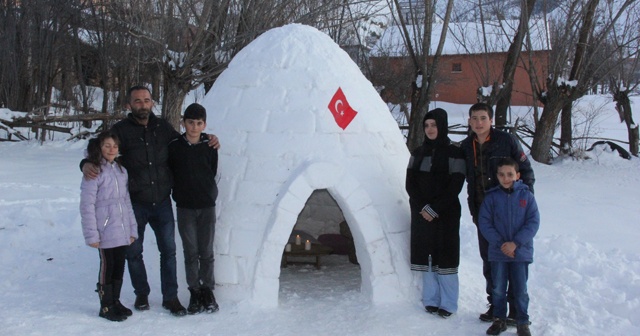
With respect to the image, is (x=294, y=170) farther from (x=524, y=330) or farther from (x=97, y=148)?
(x=524, y=330)

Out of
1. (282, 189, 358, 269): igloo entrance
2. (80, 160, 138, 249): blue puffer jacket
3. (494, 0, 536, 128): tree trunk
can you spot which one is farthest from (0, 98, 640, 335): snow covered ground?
(494, 0, 536, 128): tree trunk

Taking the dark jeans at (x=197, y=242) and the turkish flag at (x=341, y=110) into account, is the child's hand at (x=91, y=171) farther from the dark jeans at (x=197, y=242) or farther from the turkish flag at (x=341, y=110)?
the turkish flag at (x=341, y=110)

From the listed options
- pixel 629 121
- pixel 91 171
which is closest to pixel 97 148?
pixel 91 171

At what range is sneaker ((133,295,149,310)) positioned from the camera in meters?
3.78

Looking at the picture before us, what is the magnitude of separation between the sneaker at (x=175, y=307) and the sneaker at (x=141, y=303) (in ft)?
0.46

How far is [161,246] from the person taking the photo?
12.2ft

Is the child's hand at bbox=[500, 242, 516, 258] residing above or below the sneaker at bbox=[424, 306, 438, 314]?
above

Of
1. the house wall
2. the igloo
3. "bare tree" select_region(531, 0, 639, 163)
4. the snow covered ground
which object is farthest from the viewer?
the house wall

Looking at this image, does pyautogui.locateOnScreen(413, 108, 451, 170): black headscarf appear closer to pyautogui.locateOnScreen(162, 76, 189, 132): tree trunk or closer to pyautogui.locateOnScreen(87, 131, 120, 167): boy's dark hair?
pyautogui.locateOnScreen(87, 131, 120, 167): boy's dark hair

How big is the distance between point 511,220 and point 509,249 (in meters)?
0.18

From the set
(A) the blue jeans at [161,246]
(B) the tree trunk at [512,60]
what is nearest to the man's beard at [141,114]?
(A) the blue jeans at [161,246]

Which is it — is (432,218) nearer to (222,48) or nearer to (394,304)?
(394,304)

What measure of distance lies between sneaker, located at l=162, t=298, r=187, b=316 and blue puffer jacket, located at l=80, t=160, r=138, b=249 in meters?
0.53

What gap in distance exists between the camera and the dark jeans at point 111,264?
11.7 ft
